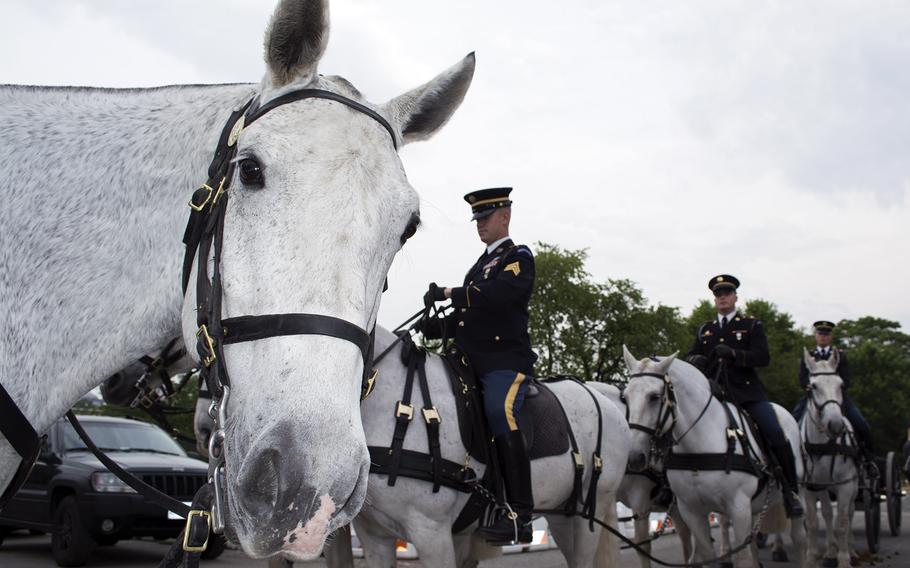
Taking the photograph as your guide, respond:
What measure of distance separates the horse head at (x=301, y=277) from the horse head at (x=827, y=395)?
11.0 metres

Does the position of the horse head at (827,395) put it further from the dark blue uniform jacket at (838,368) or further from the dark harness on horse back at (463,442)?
the dark harness on horse back at (463,442)

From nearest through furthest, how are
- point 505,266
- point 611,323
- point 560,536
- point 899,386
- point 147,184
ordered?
point 147,184
point 505,266
point 560,536
point 611,323
point 899,386

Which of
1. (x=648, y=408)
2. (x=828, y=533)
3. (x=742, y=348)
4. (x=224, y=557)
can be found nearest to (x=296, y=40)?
(x=648, y=408)

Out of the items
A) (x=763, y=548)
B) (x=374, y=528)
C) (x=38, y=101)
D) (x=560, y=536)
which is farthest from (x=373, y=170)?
(x=763, y=548)

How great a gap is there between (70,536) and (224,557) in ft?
8.11

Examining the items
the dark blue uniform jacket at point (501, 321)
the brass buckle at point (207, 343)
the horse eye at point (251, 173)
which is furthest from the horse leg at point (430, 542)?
the horse eye at point (251, 173)

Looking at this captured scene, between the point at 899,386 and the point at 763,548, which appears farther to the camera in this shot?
the point at 899,386

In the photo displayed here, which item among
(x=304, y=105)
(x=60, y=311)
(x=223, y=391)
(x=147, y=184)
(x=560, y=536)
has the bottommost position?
(x=560, y=536)

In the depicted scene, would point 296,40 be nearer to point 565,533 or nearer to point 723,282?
point 565,533

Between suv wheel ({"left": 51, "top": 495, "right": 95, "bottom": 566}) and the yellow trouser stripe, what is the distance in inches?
247

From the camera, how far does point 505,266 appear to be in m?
5.78

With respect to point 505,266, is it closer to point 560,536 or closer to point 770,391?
point 560,536

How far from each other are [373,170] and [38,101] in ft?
3.66

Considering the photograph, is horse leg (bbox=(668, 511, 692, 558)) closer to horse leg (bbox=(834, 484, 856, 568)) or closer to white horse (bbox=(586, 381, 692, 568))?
white horse (bbox=(586, 381, 692, 568))
